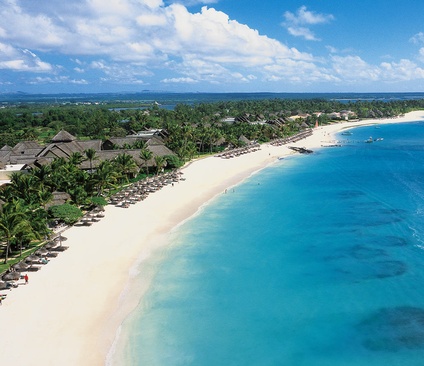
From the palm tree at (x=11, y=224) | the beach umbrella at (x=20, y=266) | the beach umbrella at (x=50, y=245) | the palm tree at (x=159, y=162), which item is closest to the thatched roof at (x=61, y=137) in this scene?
the palm tree at (x=159, y=162)

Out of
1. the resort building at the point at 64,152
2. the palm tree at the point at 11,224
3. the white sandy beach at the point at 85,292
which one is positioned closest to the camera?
the white sandy beach at the point at 85,292

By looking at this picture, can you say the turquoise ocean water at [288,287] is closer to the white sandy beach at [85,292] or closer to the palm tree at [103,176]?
the white sandy beach at [85,292]

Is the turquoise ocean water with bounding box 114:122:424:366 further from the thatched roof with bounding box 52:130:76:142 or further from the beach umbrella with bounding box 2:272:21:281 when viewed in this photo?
the thatched roof with bounding box 52:130:76:142

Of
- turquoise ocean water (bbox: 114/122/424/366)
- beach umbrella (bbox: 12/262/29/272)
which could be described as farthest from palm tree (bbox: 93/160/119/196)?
beach umbrella (bbox: 12/262/29/272)

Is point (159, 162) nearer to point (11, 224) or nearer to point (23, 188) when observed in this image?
point (23, 188)

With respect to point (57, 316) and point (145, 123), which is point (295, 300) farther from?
point (145, 123)

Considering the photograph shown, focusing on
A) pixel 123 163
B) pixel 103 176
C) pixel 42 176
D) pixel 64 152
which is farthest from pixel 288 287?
pixel 64 152
